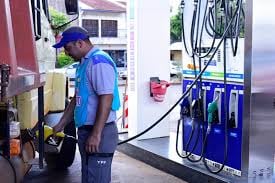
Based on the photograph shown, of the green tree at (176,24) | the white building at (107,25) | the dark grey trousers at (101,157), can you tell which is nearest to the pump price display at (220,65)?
the green tree at (176,24)

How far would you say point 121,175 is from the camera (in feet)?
19.7

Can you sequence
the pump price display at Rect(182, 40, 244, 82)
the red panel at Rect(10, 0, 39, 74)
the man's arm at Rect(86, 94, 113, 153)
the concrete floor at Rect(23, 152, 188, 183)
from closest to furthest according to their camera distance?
1. the red panel at Rect(10, 0, 39, 74)
2. the man's arm at Rect(86, 94, 113, 153)
3. the pump price display at Rect(182, 40, 244, 82)
4. the concrete floor at Rect(23, 152, 188, 183)

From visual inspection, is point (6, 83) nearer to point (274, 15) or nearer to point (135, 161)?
point (274, 15)

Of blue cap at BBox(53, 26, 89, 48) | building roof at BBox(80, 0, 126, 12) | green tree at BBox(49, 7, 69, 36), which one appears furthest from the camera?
building roof at BBox(80, 0, 126, 12)

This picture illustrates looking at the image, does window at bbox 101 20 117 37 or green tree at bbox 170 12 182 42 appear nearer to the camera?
green tree at bbox 170 12 182 42

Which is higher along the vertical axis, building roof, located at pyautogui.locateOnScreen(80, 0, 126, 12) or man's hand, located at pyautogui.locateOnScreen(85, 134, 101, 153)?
building roof, located at pyautogui.locateOnScreen(80, 0, 126, 12)

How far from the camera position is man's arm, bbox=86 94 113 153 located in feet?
12.0

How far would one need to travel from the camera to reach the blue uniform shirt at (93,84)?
368 cm

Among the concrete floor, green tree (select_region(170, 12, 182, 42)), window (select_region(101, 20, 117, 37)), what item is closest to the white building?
window (select_region(101, 20, 117, 37))

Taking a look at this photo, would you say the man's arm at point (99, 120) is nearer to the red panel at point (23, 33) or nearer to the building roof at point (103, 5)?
the red panel at point (23, 33)

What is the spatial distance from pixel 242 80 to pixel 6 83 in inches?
135

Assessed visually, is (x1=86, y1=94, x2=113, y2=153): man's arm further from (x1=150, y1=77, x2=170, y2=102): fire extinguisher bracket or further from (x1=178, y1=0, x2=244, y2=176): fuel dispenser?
(x1=150, y1=77, x2=170, y2=102): fire extinguisher bracket

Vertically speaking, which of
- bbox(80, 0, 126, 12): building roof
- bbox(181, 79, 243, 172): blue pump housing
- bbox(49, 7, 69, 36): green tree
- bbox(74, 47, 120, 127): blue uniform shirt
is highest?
bbox(80, 0, 126, 12): building roof

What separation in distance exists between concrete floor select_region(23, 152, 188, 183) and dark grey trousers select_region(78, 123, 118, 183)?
201 centimetres
